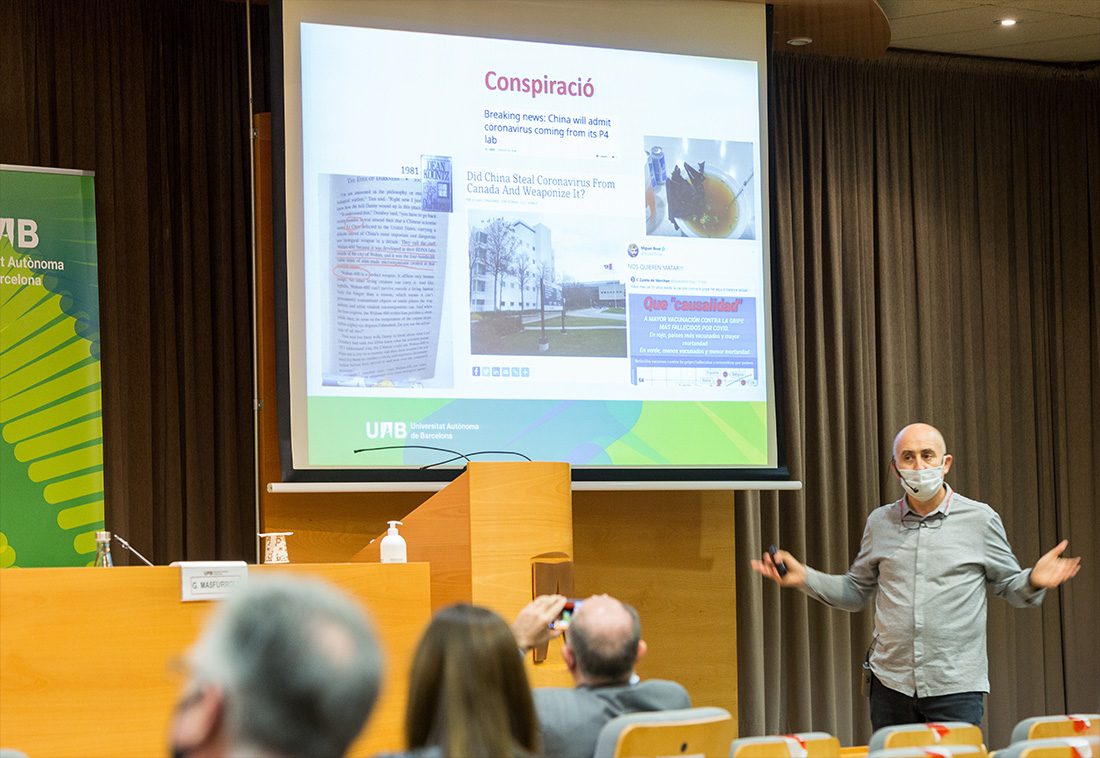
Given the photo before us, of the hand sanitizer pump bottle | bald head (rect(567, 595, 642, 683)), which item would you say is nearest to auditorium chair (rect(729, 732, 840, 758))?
bald head (rect(567, 595, 642, 683))

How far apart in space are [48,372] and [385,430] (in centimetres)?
130

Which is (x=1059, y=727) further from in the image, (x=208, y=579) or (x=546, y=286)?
(x=546, y=286)

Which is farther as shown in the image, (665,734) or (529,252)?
(529,252)

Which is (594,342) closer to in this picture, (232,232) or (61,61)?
(232,232)

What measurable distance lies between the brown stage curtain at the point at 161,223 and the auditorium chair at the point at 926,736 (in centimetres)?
325

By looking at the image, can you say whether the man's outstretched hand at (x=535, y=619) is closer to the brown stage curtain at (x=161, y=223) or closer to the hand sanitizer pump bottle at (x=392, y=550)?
the hand sanitizer pump bottle at (x=392, y=550)

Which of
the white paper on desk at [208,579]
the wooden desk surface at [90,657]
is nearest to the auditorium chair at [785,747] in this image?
the wooden desk surface at [90,657]

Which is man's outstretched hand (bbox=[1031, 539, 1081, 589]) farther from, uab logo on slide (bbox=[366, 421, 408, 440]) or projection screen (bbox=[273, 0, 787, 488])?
uab logo on slide (bbox=[366, 421, 408, 440])

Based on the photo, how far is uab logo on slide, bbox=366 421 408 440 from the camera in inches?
177

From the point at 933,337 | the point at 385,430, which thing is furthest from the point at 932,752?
the point at 933,337

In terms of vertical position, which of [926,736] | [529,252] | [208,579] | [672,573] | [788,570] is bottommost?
[672,573]

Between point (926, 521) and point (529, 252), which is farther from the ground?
point (529, 252)

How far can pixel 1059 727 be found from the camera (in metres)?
2.61

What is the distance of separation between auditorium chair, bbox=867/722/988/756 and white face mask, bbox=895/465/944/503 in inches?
57.3
